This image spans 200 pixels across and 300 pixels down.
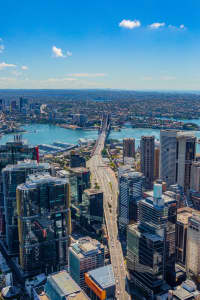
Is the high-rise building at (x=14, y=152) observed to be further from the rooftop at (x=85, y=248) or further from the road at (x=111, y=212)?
the rooftop at (x=85, y=248)

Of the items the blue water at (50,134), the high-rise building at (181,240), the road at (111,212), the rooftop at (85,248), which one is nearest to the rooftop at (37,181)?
the rooftop at (85,248)

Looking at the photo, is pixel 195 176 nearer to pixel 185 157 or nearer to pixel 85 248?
pixel 185 157

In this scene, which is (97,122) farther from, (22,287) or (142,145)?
(22,287)

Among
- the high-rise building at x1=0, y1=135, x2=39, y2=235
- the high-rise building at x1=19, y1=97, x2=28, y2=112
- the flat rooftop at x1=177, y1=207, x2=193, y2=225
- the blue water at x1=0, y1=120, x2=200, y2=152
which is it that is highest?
the high-rise building at x1=19, y1=97, x2=28, y2=112

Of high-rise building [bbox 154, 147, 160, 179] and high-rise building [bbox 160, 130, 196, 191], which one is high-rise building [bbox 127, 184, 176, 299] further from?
high-rise building [bbox 154, 147, 160, 179]

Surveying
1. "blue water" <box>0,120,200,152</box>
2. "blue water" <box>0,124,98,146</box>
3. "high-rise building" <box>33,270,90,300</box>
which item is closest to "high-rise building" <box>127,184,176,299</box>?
"high-rise building" <box>33,270,90,300</box>

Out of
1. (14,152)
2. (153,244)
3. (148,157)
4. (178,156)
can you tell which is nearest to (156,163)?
(148,157)
